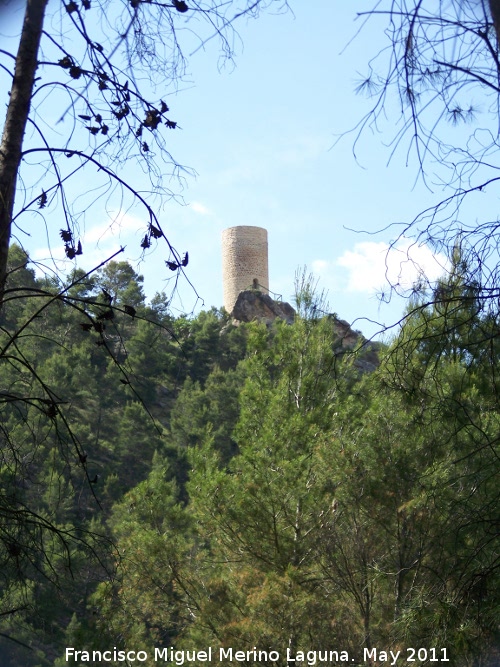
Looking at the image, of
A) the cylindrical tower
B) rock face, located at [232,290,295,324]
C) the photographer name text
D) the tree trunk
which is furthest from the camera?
rock face, located at [232,290,295,324]

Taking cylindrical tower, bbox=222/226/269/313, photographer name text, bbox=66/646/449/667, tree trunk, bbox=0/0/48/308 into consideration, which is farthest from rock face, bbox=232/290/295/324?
tree trunk, bbox=0/0/48/308

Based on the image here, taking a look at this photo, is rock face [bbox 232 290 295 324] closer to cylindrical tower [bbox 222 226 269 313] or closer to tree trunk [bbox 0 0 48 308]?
cylindrical tower [bbox 222 226 269 313]

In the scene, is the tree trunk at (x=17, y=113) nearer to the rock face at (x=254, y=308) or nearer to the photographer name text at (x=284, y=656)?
the photographer name text at (x=284, y=656)

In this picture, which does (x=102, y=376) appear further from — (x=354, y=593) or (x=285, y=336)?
(x=354, y=593)

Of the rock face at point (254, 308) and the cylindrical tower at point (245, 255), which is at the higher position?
the cylindrical tower at point (245, 255)

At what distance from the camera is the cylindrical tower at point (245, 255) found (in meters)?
37.9

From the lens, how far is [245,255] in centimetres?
3803

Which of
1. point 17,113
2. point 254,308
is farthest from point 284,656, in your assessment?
point 254,308

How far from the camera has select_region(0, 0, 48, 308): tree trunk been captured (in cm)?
243

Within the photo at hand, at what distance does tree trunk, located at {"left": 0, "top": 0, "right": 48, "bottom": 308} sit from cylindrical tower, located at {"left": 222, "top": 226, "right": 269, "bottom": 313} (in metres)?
35.1

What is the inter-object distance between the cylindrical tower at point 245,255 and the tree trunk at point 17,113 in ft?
115

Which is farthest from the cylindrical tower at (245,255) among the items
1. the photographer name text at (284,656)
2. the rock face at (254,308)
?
the photographer name text at (284,656)

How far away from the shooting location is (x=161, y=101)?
2.65 m

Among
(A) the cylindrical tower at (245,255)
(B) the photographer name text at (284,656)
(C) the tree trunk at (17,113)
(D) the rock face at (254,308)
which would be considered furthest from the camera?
(D) the rock face at (254,308)
